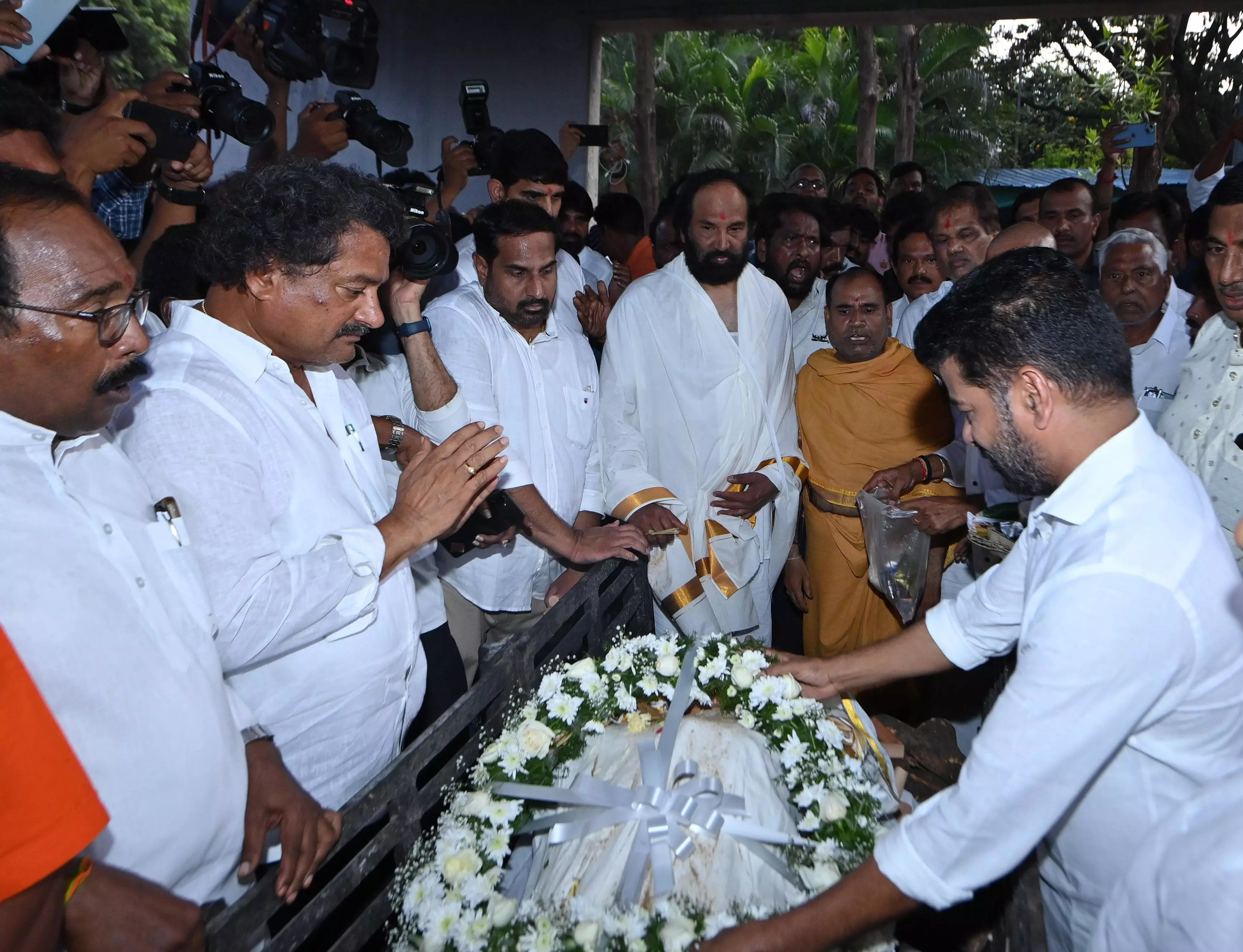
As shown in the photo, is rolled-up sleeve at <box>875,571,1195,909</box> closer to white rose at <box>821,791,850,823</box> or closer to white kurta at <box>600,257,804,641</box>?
white rose at <box>821,791,850,823</box>

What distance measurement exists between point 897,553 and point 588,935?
2.54 m

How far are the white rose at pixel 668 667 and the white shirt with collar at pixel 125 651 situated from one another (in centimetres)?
88

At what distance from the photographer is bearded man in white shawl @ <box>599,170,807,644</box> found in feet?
12.2

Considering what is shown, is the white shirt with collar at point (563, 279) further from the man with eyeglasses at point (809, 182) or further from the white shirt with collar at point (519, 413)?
the man with eyeglasses at point (809, 182)

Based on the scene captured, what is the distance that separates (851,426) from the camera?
4148 millimetres

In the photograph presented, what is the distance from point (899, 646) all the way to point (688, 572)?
158cm

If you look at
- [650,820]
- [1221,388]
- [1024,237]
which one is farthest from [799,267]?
[650,820]

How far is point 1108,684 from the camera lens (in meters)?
1.38

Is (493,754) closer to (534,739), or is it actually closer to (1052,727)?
(534,739)

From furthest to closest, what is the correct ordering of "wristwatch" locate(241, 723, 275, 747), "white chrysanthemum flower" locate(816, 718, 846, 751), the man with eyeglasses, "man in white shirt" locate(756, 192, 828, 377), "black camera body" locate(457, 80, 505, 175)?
the man with eyeglasses
"black camera body" locate(457, 80, 505, 175)
"man in white shirt" locate(756, 192, 828, 377)
"white chrysanthemum flower" locate(816, 718, 846, 751)
"wristwatch" locate(241, 723, 275, 747)

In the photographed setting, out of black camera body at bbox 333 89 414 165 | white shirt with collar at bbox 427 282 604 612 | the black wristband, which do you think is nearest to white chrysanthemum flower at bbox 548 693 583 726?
white shirt with collar at bbox 427 282 604 612

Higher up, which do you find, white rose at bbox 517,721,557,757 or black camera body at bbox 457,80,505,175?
black camera body at bbox 457,80,505,175

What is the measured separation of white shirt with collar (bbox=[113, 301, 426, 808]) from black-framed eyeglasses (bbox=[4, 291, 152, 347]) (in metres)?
0.30

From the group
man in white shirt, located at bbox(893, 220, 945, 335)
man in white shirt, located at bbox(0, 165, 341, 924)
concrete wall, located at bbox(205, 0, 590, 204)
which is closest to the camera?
man in white shirt, located at bbox(0, 165, 341, 924)
